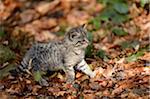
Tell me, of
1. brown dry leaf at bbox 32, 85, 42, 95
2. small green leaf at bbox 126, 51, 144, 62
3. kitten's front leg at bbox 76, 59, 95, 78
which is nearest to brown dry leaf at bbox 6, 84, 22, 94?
brown dry leaf at bbox 32, 85, 42, 95

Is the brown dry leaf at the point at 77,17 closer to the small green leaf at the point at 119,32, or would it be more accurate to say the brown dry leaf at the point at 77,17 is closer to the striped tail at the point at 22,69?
the small green leaf at the point at 119,32

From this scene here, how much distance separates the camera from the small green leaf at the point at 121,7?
1069cm

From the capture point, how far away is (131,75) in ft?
24.9

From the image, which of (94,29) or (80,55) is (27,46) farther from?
(80,55)

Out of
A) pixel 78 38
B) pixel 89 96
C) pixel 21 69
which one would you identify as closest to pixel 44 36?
pixel 21 69

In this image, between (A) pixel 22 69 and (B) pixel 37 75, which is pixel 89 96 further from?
(A) pixel 22 69

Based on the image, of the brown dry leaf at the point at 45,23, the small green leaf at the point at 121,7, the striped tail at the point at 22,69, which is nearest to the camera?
the striped tail at the point at 22,69

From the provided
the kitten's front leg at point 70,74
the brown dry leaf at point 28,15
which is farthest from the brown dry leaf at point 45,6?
the kitten's front leg at point 70,74

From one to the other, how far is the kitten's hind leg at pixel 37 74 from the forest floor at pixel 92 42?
0.30 ft

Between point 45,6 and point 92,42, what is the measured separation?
2981 mm

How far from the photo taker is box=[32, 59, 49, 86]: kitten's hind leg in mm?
7798

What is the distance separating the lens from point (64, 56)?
779 cm

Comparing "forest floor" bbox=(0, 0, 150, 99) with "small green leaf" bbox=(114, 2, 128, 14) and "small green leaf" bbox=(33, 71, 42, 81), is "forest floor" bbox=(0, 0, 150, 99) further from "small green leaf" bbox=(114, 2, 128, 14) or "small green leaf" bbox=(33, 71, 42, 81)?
"small green leaf" bbox=(33, 71, 42, 81)

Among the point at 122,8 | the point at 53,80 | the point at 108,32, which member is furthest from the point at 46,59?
the point at 122,8
